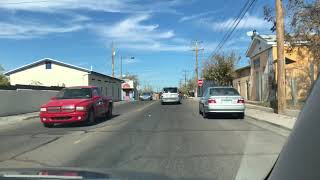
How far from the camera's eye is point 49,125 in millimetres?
20750

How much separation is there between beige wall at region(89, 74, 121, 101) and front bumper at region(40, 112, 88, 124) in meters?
35.7

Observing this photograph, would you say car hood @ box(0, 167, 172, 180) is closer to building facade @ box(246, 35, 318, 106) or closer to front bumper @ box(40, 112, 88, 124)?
front bumper @ box(40, 112, 88, 124)

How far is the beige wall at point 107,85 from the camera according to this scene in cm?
6419

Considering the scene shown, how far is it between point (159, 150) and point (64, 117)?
8362 mm

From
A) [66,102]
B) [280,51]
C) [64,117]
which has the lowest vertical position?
[64,117]

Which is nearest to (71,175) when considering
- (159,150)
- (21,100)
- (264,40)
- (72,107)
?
(159,150)

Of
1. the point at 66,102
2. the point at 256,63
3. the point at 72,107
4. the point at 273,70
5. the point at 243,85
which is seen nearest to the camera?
the point at 72,107

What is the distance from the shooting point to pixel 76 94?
20875 millimetres

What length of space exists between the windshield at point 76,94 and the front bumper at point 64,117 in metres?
1.25

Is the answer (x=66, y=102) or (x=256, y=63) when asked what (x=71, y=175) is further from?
(x=256, y=63)

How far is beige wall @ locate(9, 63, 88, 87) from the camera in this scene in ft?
197

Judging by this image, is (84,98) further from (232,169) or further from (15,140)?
(232,169)

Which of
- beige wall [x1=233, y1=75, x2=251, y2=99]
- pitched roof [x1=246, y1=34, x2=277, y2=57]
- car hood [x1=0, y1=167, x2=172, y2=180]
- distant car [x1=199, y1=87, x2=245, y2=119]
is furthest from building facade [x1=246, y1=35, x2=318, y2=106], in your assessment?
car hood [x1=0, y1=167, x2=172, y2=180]

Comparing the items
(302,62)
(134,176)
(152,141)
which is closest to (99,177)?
(134,176)
